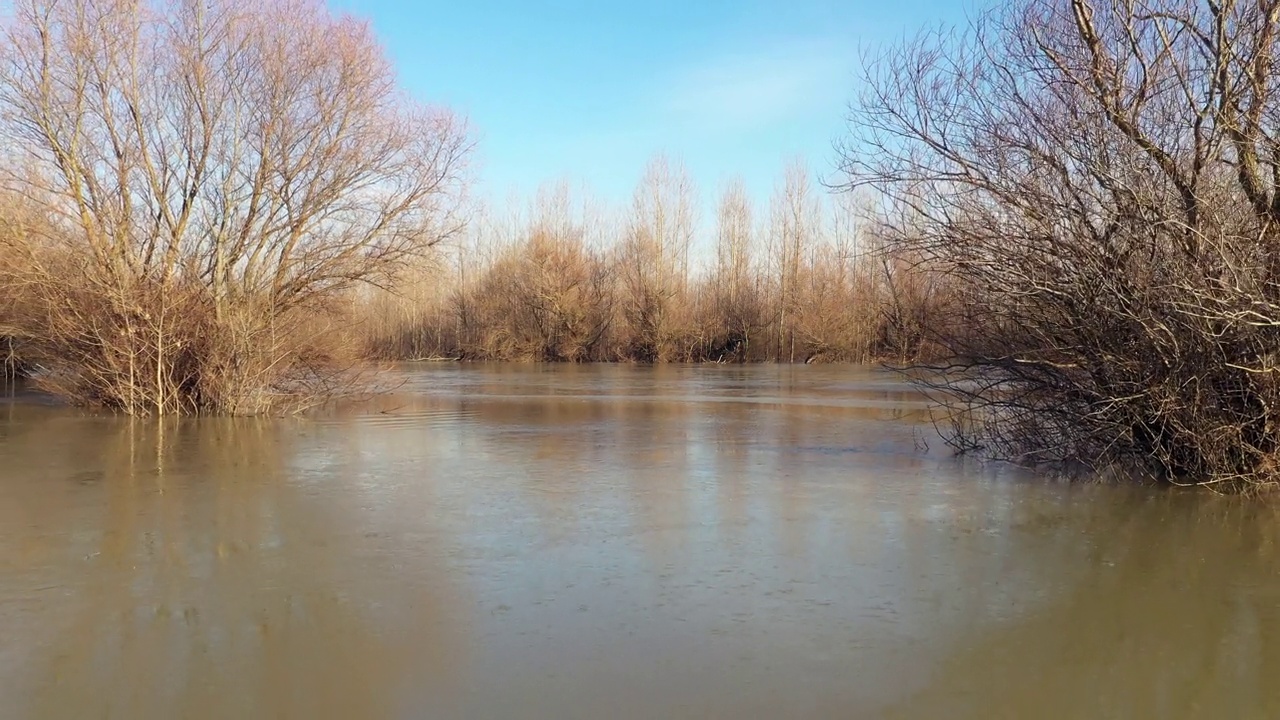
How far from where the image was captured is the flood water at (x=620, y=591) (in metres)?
3.39

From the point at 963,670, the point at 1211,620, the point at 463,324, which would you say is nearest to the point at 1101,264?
the point at 1211,620

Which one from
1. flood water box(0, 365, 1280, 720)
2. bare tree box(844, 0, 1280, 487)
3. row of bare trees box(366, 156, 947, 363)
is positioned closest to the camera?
flood water box(0, 365, 1280, 720)

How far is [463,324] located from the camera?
48062mm

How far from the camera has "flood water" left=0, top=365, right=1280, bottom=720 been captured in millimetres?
3387

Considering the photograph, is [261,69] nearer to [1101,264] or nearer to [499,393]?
[499,393]

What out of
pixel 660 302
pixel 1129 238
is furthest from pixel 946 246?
pixel 660 302

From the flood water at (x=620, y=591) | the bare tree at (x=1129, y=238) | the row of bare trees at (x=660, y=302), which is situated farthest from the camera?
the row of bare trees at (x=660, y=302)

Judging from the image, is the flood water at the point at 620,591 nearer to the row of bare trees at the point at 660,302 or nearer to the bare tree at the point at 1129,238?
the bare tree at the point at 1129,238

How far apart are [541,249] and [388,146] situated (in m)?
29.8

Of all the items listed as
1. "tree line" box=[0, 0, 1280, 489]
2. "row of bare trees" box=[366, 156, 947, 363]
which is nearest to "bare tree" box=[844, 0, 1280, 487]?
"tree line" box=[0, 0, 1280, 489]

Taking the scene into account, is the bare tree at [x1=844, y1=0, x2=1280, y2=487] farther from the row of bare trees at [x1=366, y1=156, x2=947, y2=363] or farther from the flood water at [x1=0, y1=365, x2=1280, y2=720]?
the row of bare trees at [x1=366, y1=156, x2=947, y2=363]

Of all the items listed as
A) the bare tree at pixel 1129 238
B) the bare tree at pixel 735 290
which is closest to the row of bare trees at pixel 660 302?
the bare tree at pixel 735 290

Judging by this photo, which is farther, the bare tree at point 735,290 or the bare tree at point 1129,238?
the bare tree at point 735,290

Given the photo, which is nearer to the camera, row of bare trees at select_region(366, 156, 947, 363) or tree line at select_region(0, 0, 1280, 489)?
tree line at select_region(0, 0, 1280, 489)
